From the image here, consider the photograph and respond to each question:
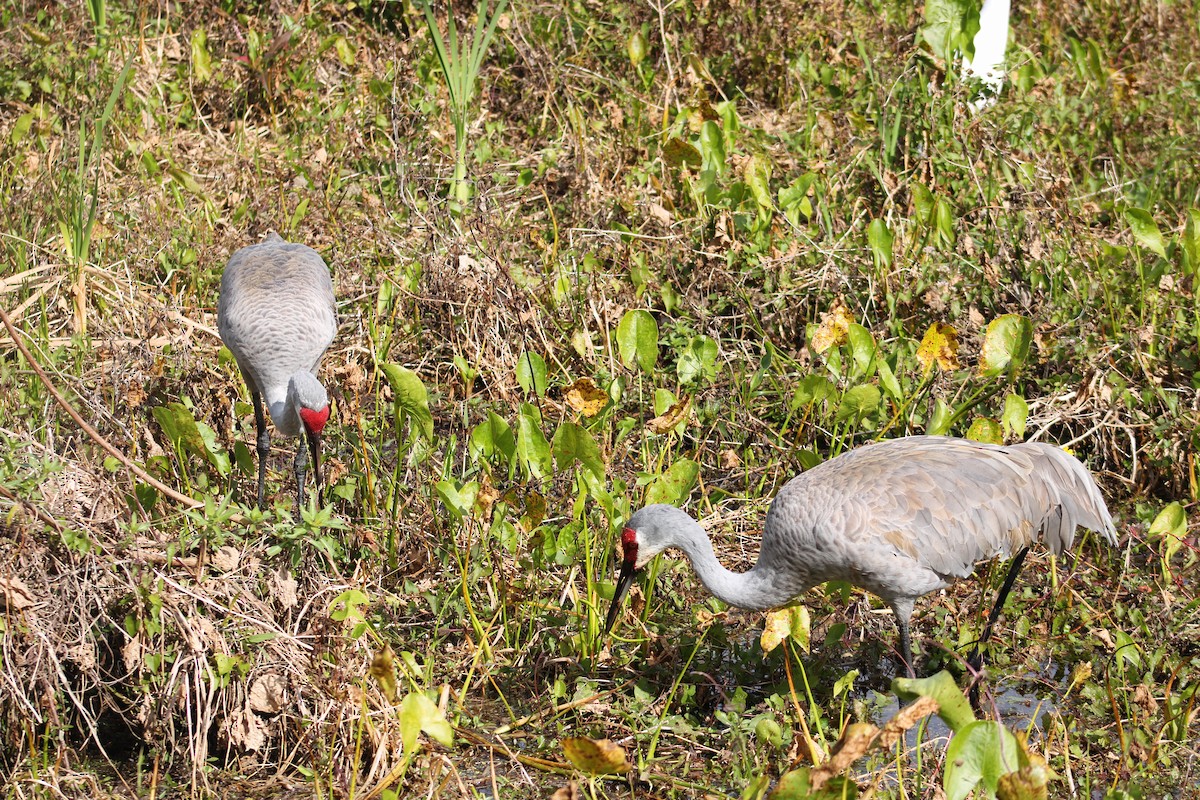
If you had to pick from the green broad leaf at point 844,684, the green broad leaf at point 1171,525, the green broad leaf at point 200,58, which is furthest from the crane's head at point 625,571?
the green broad leaf at point 200,58

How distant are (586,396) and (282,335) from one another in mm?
1408

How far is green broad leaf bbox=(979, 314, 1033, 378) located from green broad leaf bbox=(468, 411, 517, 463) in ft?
6.05

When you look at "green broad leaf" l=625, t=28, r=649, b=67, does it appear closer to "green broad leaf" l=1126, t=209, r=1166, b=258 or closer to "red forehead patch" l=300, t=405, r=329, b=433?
"green broad leaf" l=1126, t=209, r=1166, b=258

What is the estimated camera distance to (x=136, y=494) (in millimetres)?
4422

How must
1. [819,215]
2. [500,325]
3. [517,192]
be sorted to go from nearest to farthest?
[500,325] → [819,215] → [517,192]

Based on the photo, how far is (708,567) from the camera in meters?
4.48

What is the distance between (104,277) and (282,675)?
9.49 ft

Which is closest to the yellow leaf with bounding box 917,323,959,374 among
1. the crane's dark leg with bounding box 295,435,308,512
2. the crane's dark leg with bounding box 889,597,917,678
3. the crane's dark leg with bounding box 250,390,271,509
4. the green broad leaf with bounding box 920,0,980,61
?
the crane's dark leg with bounding box 889,597,917,678

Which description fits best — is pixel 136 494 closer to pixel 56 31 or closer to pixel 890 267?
pixel 890 267

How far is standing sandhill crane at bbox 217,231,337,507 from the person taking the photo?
17.8 ft

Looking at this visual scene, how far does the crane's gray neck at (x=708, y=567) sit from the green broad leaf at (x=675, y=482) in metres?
0.31

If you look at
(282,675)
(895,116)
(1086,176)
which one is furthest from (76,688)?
(1086,176)

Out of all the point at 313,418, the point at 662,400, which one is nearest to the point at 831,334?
the point at 662,400

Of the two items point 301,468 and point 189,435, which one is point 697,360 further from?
point 189,435
